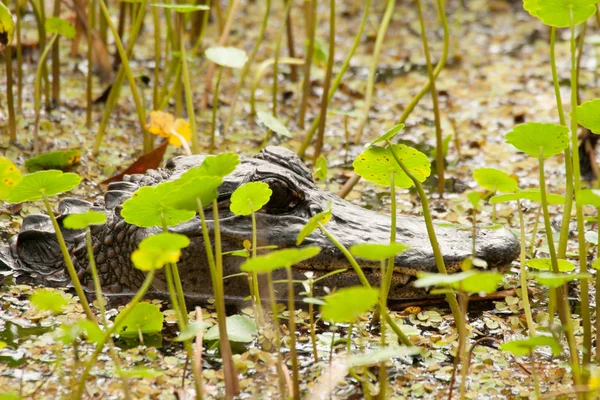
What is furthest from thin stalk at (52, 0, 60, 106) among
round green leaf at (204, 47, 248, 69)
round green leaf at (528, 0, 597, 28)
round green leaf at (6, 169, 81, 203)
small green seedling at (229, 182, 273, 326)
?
round green leaf at (528, 0, 597, 28)

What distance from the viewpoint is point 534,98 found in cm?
540

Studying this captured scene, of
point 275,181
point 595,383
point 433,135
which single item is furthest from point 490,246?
point 433,135

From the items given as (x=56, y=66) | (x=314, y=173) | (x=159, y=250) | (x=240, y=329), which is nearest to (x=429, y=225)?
(x=240, y=329)

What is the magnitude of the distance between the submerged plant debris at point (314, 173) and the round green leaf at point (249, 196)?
0.01 meters

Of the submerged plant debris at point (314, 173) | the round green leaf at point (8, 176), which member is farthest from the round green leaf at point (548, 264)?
the round green leaf at point (8, 176)

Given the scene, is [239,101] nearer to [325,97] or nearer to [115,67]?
[115,67]

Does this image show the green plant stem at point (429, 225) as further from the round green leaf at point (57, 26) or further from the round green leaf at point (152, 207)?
the round green leaf at point (57, 26)

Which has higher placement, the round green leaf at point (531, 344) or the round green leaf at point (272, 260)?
the round green leaf at point (272, 260)

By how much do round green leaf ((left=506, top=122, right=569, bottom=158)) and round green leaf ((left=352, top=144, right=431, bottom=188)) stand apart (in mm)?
288

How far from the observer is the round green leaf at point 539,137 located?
209 centimetres

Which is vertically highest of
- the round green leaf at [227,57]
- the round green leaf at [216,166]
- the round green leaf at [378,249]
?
the round green leaf at [227,57]

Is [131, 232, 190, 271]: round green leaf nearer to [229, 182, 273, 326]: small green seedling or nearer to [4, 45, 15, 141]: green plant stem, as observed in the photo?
[229, 182, 273, 326]: small green seedling

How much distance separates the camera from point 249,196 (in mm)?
2244

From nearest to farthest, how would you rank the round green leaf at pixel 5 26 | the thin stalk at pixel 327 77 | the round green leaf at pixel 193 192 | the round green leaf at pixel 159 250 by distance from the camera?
the round green leaf at pixel 159 250 < the round green leaf at pixel 193 192 < the round green leaf at pixel 5 26 < the thin stalk at pixel 327 77
